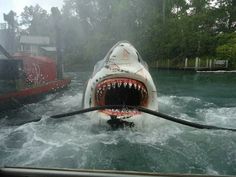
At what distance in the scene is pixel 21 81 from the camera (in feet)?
42.8

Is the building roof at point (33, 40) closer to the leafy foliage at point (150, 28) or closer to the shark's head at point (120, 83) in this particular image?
the leafy foliage at point (150, 28)

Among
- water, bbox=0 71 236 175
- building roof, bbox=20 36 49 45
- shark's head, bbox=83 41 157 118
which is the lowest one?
water, bbox=0 71 236 175

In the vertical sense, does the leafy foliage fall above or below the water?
above

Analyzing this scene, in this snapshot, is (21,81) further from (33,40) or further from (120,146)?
(33,40)

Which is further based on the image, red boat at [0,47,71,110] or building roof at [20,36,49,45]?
building roof at [20,36,49,45]

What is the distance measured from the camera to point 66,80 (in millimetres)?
18328

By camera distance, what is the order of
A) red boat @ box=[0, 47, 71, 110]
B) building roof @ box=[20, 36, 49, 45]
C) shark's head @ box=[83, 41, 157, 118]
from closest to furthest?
shark's head @ box=[83, 41, 157, 118]
red boat @ box=[0, 47, 71, 110]
building roof @ box=[20, 36, 49, 45]

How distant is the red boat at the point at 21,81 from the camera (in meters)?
11.9

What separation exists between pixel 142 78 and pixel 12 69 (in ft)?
25.8

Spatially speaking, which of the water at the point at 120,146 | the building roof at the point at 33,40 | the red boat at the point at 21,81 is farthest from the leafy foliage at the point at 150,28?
the water at the point at 120,146

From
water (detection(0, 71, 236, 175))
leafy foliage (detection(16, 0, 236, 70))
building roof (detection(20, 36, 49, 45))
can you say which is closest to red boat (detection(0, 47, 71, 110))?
water (detection(0, 71, 236, 175))

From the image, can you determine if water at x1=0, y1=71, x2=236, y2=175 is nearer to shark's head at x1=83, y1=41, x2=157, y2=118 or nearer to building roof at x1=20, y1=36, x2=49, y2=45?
shark's head at x1=83, y1=41, x2=157, y2=118

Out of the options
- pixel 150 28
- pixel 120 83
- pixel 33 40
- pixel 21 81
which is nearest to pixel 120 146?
pixel 120 83

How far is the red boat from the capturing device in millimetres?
11933
